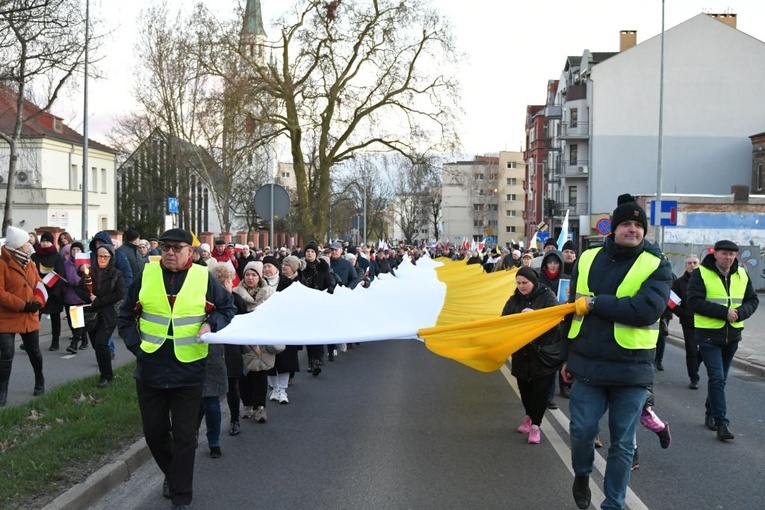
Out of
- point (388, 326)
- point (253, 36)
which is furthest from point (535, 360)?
point (253, 36)

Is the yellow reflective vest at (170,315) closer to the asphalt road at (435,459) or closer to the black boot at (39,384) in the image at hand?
the asphalt road at (435,459)

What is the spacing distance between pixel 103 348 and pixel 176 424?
500cm

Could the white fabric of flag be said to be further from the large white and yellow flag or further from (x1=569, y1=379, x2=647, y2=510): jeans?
(x1=569, y1=379, x2=647, y2=510): jeans

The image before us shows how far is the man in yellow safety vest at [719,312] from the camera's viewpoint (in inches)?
329

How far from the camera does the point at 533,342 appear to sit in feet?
26.6

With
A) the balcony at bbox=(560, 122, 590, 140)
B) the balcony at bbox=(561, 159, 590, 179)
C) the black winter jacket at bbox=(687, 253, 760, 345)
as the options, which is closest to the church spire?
the black winter jacket at bbox=(687, 253, 760, 345)

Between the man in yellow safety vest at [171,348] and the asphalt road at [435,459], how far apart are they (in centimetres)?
63

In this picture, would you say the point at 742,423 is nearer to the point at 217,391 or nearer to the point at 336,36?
the point at 217,391

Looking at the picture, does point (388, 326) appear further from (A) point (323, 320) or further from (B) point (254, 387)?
(B) point (254, 387)

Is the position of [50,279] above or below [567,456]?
above

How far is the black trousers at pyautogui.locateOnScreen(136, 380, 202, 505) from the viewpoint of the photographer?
576 cm

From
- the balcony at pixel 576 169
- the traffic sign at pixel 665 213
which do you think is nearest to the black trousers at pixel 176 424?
the traffic sign at pixel 665 213

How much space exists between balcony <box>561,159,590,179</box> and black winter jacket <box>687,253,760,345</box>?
59.3 metres

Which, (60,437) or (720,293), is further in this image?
(720,293)
